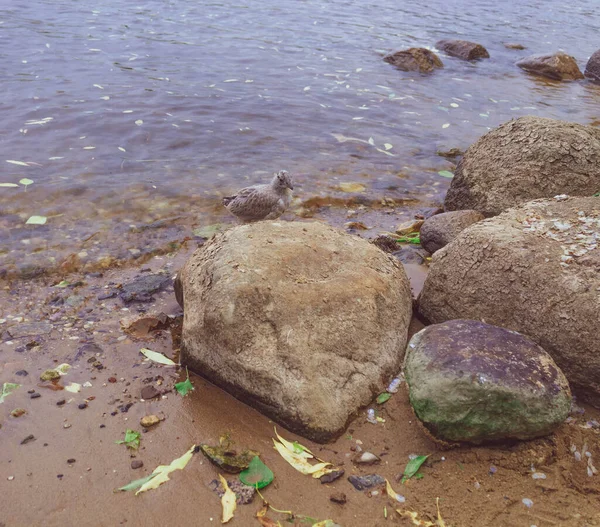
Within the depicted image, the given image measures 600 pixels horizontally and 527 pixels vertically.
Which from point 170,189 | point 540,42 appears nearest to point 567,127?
point 170,189

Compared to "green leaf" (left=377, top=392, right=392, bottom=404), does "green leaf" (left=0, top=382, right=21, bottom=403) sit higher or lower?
lower

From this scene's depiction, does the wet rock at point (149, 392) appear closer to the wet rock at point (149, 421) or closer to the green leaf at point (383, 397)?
the wet rock at point (149, 421)

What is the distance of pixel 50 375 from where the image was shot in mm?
4062

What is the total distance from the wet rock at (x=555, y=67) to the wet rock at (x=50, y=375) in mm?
15088

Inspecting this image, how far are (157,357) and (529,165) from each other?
4.40m

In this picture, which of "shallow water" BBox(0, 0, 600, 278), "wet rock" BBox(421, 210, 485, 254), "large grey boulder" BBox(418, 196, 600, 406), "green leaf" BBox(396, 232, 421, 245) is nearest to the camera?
"large grey boulder" BBox(418, 196, 600, 406)

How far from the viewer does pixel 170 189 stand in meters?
7.69

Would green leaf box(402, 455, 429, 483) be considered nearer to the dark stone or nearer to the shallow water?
the dark stone

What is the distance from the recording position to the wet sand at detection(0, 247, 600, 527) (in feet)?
10.1

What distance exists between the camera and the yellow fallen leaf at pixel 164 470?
3.21m

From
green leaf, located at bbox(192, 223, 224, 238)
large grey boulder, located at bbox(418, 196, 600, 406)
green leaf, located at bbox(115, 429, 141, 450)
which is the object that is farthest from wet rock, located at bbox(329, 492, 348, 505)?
green leaf, located at bbox(192, 223, 224, 238)

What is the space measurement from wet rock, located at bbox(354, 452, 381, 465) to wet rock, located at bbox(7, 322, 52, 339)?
9.06 ft

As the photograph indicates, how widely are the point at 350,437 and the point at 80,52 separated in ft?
39.2

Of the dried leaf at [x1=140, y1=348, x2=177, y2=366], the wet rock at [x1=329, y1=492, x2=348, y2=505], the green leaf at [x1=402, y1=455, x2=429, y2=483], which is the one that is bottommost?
the dried leaf at [x1=140, y1=348, x2=177, y2=366]
